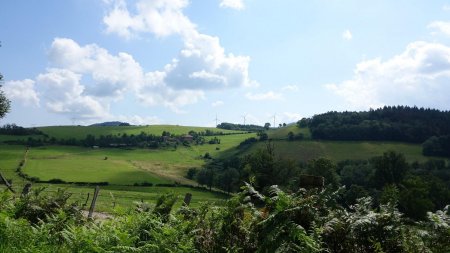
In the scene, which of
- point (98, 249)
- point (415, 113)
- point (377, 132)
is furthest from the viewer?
point (415, 113)

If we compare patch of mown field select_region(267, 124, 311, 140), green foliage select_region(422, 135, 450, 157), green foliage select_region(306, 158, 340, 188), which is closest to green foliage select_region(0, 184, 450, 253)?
green foliage select_region(306, 158, 340, 188)

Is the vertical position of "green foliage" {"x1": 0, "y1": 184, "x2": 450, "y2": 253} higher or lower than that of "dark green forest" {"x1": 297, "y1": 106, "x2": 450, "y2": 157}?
lower

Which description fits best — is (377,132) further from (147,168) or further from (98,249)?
(98,249)

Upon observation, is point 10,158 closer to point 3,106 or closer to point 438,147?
point 3,106

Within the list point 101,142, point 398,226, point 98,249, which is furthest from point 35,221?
point 101,142

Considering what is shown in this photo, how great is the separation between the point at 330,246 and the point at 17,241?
23.4 ft

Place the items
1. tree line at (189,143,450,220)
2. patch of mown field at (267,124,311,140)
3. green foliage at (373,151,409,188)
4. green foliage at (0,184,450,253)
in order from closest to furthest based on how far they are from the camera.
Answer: green foliage at (0,184,450,253) < tree line at (189,143,450,220) < green foliage at (373,151,409,188) < patch of mown field at (267,124,311,140)

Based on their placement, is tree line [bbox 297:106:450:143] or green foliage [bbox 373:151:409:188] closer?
green foliage [bbox 373:151:409:188]

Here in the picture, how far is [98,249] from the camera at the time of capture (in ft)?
25.5

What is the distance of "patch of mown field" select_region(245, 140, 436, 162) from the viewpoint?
146m

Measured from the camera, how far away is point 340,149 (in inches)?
6166

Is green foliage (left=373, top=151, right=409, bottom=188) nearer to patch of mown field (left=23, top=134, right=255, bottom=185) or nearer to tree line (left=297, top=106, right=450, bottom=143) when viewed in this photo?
patch of mown field (left=23, top=134, right=255, bottom=185)

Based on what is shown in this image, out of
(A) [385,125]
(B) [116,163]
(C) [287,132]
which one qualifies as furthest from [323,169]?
(C) [287,132]

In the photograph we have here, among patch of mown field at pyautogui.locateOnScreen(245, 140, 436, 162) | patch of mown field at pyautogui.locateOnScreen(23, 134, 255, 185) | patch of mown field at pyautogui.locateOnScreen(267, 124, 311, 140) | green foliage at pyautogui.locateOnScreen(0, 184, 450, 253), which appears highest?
patch of mown field at pyautogui.locateOnScreen(267, 124, 311, 140)
